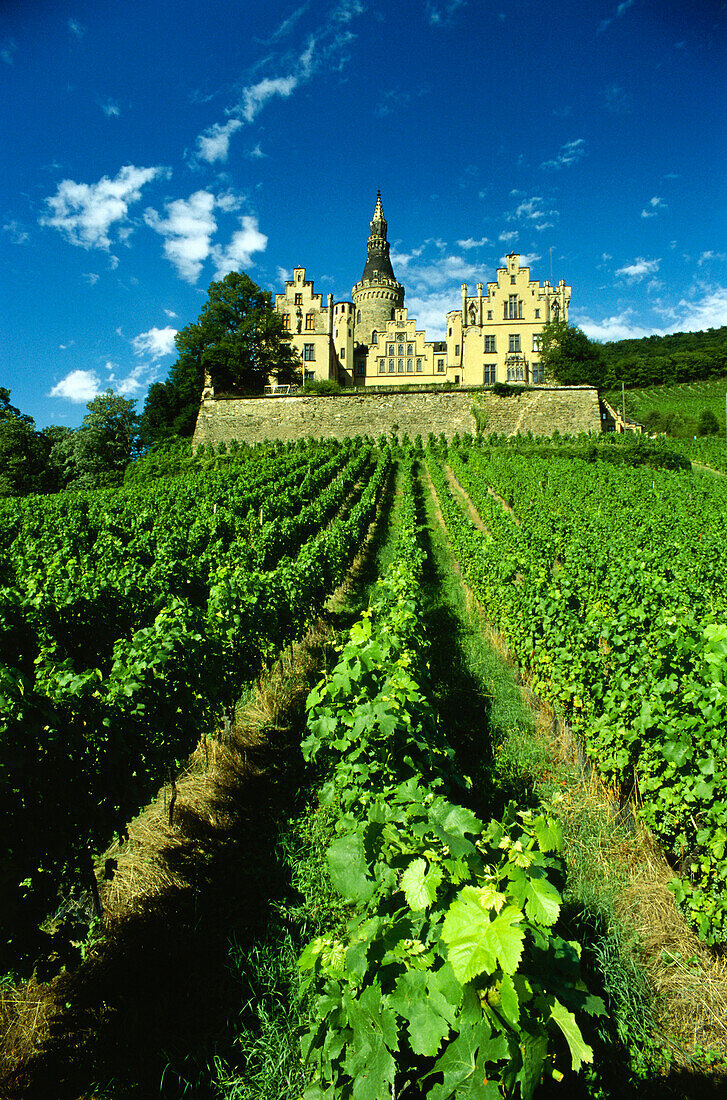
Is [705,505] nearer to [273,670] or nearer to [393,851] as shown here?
[273,670]

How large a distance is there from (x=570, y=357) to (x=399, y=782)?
46.2 m

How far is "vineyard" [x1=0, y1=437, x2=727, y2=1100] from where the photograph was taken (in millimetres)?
1900

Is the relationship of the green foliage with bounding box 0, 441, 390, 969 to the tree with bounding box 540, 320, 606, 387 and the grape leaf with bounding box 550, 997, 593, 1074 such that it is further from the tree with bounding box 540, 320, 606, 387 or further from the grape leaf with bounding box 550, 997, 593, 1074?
the tree with bounding box 540, 320, 606, 387

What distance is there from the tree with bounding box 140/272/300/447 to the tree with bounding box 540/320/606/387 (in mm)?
21550

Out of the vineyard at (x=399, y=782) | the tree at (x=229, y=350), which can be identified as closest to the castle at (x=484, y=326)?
the tree at (x=229, y=350)

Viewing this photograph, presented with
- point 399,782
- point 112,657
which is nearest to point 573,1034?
point 399,782

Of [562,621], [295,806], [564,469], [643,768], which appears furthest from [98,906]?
[564,469]

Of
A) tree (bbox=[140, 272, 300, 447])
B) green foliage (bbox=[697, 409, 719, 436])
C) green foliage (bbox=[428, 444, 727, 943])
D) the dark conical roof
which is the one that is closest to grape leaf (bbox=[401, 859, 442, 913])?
green foliage (bbox=[428, 444, 727, 943])

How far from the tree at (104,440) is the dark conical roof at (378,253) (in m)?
33.8

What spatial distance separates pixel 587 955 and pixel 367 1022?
7.25ft

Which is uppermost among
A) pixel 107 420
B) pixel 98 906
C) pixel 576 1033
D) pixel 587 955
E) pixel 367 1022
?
pixel 107 420

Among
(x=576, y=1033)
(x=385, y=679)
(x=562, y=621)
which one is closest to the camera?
(x=576, y=1033)

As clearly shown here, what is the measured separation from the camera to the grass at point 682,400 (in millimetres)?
56213

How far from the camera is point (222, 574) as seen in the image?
286 inches
